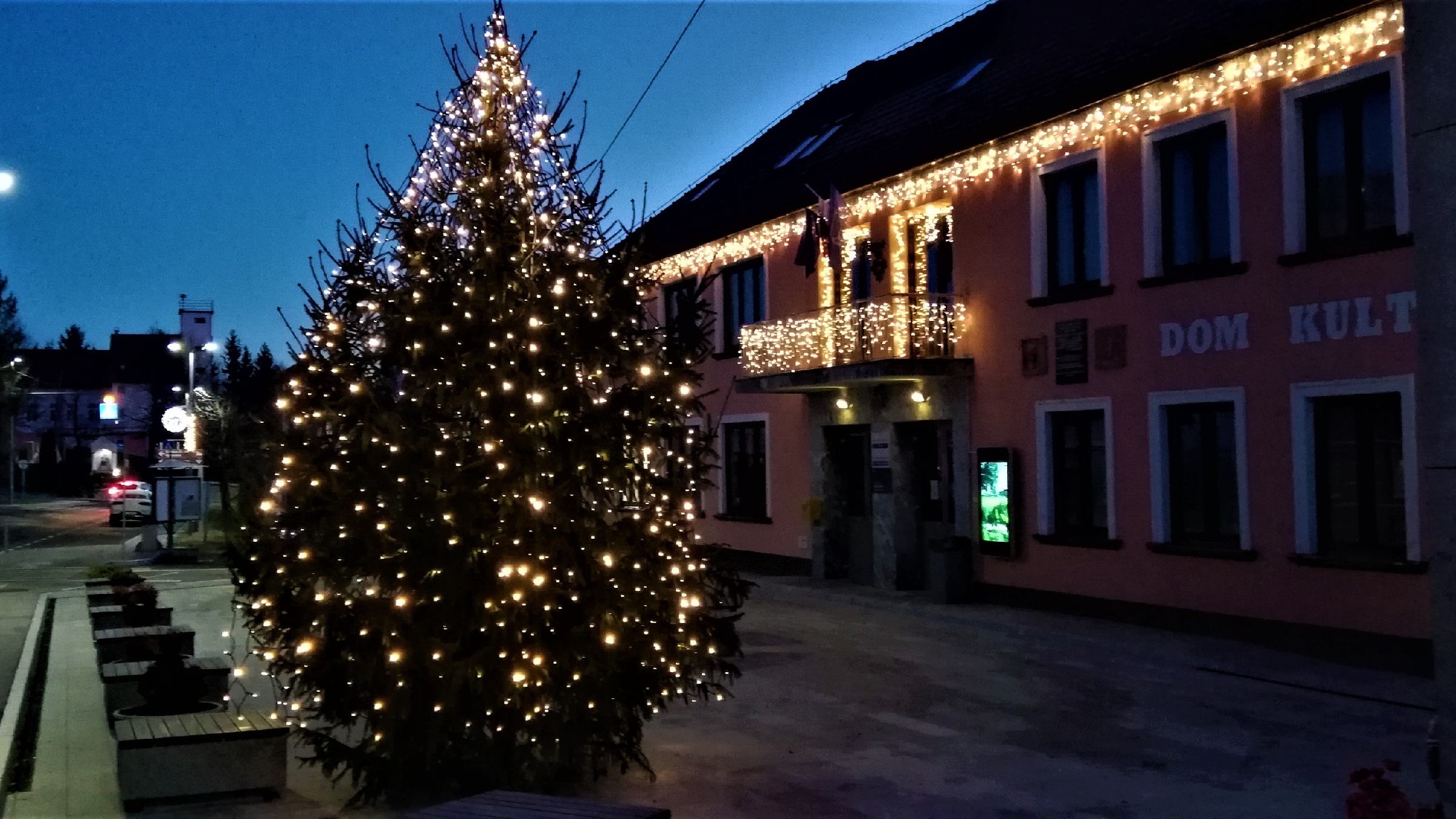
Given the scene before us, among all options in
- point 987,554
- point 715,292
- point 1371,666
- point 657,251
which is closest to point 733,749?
point 1371,666

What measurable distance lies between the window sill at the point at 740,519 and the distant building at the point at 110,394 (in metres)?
65.1

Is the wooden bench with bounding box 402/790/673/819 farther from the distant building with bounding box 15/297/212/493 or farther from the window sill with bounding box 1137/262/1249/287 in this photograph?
the distant building with bounding box 15/297/212/493

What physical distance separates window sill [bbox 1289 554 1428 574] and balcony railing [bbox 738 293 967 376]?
20.7 ft

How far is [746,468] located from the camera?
985 inches

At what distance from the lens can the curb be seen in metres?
7.95

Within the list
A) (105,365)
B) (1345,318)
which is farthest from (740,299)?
(105,365)

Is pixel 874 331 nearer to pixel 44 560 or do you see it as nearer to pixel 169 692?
pixel 169 692

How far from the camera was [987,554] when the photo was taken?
1766 centimetres

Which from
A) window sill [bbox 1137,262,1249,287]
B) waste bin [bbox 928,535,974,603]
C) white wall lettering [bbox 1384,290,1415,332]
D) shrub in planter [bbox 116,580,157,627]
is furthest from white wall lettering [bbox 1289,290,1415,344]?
shrub in planter [bbox 116,580,157,627]

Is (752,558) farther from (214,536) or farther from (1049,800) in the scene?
(214,536)

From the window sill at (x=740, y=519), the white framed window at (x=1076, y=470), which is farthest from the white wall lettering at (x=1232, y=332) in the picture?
the window sill at (x=740, y=519)

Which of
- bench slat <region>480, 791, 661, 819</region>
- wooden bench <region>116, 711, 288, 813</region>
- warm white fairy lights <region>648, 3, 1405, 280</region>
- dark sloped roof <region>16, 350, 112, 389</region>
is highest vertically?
dark sloped roof <region>16, 350, 112, 389</region>

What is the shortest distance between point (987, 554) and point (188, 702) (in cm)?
1175

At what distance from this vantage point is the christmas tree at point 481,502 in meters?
7.16
